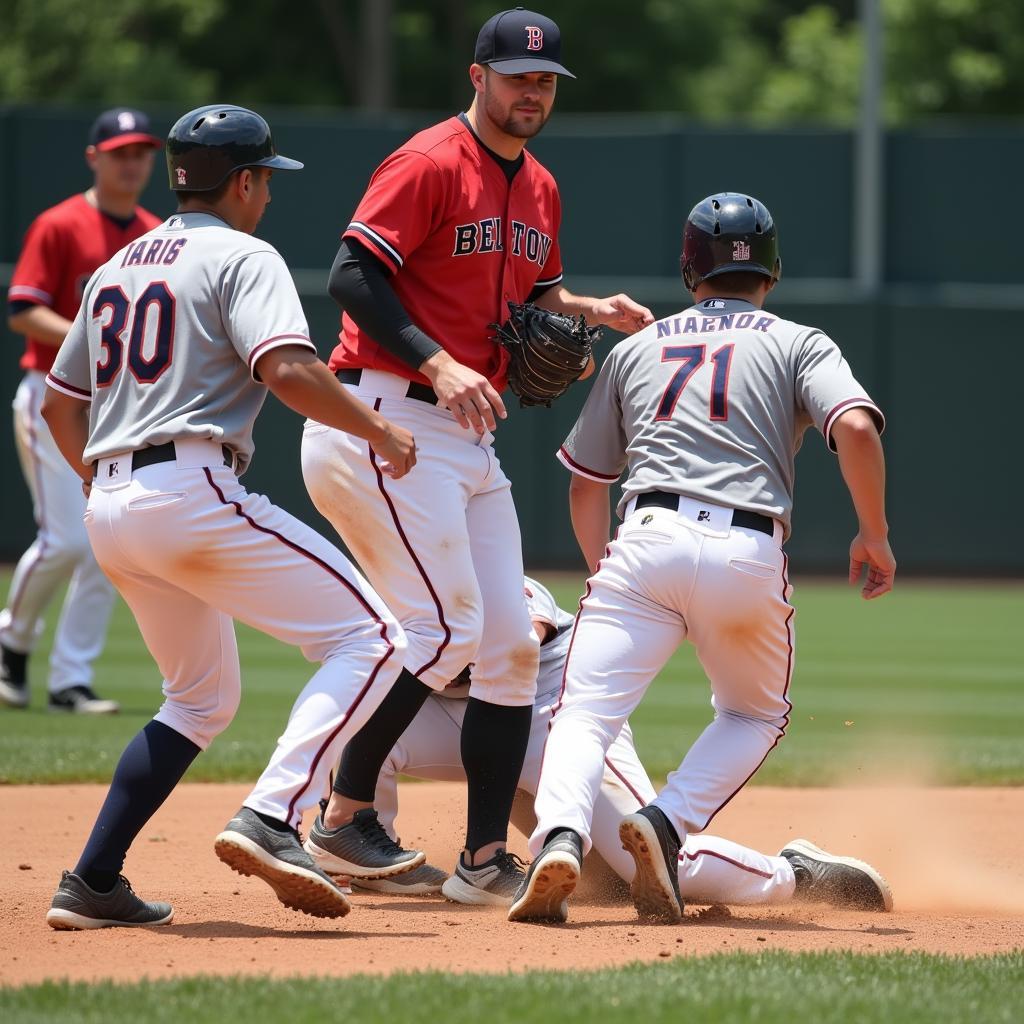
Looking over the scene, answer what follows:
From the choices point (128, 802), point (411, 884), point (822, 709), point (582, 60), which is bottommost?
point (822, 709)

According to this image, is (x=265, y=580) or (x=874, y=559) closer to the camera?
(x=265, y=580)

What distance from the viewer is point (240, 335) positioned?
145 inches

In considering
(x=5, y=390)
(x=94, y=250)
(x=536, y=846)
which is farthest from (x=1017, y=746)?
(x=5, y=390)

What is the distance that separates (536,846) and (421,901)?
59 cm

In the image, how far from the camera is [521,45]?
4.35m

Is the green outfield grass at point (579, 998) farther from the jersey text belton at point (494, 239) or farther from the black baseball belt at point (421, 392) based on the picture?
the jersey text belton at point (494, 239)

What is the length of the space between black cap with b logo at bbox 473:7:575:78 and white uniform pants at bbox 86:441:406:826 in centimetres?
132

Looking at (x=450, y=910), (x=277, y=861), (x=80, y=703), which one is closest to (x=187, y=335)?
(x=277, y=861)

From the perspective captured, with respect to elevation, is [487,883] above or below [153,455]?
below

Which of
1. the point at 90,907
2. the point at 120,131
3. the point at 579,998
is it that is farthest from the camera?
the point at 120,131

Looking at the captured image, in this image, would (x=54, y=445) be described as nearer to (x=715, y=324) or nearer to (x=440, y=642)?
(x=440, y=642)

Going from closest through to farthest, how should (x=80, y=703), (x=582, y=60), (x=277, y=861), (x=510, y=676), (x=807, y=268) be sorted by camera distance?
1. (x=277, y=861)
2. (x=510, y=676)
3. (x=80, y=703)
4. (x=807, y=268)
5. (x=582, y=60)

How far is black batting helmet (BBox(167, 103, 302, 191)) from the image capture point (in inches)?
153

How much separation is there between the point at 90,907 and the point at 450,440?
141cm
